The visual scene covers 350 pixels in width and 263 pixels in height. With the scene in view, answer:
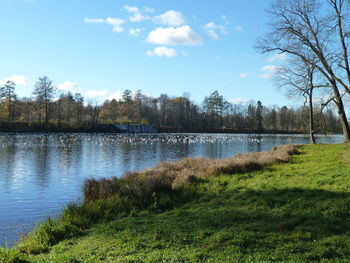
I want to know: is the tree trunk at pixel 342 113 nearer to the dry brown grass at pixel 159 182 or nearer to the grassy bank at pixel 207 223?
the dry brown grass at pixel 159 182

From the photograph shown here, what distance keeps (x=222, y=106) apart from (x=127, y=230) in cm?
13556

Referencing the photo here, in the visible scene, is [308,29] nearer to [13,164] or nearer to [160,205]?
[160,205]

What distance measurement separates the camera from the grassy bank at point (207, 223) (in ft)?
19.7

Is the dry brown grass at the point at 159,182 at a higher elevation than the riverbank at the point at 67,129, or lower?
lower

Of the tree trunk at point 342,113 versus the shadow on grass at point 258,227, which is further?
the tree trunk at point 342,113

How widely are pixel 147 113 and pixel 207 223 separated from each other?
125 m

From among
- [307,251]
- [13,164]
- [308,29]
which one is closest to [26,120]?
[13,164]

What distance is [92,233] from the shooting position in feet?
26.3

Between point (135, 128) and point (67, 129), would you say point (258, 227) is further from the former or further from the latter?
point (135, 128)

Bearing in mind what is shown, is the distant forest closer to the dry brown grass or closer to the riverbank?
the riverbank

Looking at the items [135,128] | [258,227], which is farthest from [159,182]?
[135,128]

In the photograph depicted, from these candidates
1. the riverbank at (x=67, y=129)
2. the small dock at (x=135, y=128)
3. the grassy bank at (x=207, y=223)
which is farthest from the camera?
the small dock at (x=135, y=128)

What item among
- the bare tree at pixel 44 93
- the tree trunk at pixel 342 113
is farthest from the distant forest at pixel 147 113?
the tree trunk at pixel 342 113

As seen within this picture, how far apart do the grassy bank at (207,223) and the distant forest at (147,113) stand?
83305 mm
